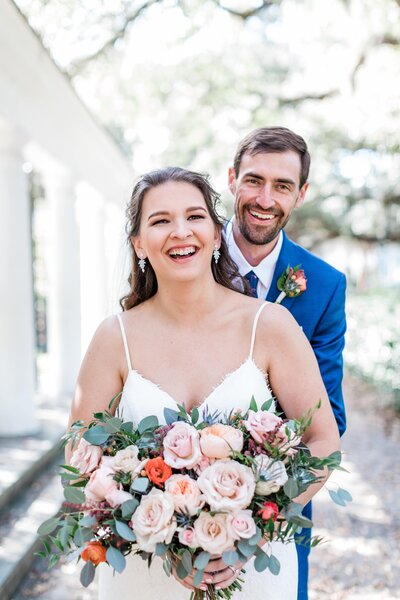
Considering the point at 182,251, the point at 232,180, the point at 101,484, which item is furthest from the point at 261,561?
the point at 232,180

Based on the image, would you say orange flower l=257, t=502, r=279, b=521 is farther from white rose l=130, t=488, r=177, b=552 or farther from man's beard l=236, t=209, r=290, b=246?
man's beard l=236, t=209, r=290, b=246

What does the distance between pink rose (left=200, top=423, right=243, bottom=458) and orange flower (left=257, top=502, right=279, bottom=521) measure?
176 millimetres

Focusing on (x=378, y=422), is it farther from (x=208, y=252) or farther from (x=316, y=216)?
(x=316, y=216)

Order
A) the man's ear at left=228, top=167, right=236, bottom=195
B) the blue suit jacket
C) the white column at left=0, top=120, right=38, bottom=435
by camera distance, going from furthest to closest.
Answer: the white column at left=0, top=120, right=38, bottom=435 < the man's ear at left=228, top=167, right=236, bottom=195 < the blue suit jacket

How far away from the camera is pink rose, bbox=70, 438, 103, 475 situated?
2.09m

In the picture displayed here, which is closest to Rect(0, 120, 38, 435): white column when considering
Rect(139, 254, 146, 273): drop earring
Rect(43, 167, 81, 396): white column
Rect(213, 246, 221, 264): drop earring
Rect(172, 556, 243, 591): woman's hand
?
Rect(43, 167, 81, 396): white column

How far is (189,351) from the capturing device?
2527mm

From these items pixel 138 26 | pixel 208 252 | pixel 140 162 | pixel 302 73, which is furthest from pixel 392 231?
pixel 208 252

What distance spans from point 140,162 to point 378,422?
21.4m

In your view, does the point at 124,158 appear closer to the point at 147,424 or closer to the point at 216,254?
the point at 216,254

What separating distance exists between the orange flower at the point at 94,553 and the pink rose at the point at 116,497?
132mm

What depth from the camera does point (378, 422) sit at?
10477 millimetres

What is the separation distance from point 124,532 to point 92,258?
11656 millimetres

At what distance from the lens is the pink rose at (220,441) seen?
Answer: 198 centimetres
